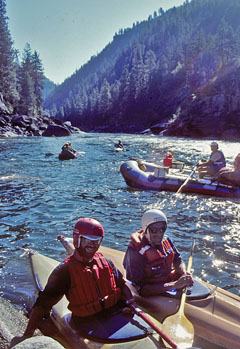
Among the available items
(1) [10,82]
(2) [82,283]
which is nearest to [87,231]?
(2) [82,283]

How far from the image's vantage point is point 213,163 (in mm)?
12078

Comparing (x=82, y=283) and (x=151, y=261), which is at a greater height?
(x=82, y=283)

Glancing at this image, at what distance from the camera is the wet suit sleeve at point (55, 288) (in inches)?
116

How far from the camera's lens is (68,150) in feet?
67.7

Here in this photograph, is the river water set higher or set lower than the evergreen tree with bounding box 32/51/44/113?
lower

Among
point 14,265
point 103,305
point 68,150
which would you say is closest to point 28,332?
point 103,305

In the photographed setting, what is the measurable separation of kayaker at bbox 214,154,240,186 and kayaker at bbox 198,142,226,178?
37cm

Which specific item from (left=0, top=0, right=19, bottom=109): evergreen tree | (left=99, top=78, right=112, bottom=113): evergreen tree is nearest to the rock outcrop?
(left=0, top=0, right=19, bottom=109): evergreen tree

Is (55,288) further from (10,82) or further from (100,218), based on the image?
(10,82)

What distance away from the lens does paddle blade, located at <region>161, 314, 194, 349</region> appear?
10.3 feet

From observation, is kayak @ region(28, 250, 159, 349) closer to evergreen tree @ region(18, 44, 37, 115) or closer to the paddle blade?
the paddle blade

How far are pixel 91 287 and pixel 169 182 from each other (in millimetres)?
9382

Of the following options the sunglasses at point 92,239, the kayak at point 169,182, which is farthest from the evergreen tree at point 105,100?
the sunglasses at point 92,239

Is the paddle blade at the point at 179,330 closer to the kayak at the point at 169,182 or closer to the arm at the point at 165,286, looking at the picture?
the arm at the point at 165,286
